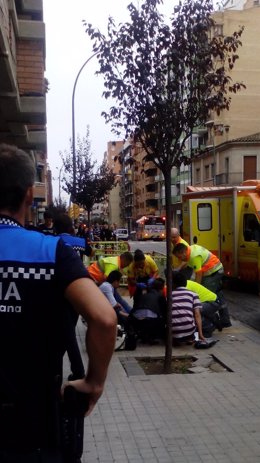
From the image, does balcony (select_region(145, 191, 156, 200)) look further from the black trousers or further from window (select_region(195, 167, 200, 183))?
the black trousers

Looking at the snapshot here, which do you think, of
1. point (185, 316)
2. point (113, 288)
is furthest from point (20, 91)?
point (185, 316)

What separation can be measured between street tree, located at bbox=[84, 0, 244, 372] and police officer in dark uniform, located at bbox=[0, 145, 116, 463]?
5.21 m

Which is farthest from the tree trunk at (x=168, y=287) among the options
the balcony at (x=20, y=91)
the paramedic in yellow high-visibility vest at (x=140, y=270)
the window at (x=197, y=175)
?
the window at (x=197, y=175)

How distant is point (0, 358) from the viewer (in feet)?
6.40

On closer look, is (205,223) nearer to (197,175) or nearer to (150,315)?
(150,315)

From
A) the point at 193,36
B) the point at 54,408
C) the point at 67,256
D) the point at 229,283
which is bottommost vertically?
the point at 229,283

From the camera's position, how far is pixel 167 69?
284 inches

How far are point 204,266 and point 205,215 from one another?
6744 mm

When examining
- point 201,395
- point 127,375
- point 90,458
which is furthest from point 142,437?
point 127,375

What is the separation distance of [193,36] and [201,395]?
4112mm

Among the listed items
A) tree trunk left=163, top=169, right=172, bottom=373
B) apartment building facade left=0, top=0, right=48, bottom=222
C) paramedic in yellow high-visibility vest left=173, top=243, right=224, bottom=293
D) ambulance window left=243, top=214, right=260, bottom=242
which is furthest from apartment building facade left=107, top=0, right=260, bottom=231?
tree trunk left=163, top=169, right=172, bottom=373

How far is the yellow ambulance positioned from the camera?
47.7 ft

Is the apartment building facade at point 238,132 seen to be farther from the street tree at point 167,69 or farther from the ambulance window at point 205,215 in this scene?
the street tree at point 167,69

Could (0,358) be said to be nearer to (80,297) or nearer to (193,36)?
(80,297)
